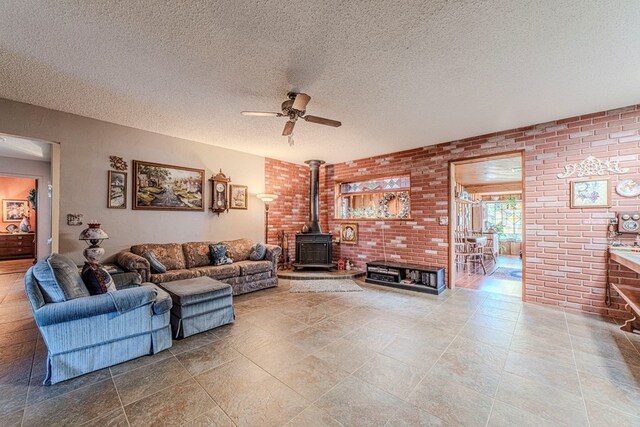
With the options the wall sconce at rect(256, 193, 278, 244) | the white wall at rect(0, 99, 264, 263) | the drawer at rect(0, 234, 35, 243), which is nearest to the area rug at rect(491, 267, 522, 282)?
the wall sconce at rect(256, 193, 278, 244)

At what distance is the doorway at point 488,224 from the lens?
4.73 m

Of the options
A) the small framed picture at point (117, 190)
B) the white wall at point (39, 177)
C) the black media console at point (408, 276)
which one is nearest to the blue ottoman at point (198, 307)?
the small framed picture at point (117, 190)

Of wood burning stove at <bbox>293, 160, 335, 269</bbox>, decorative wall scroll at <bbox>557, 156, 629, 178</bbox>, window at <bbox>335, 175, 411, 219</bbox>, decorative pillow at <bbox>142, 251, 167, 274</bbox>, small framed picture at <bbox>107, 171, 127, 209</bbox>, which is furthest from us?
wood burning stove at <bbox>293, 160, 335, 269</bbox>

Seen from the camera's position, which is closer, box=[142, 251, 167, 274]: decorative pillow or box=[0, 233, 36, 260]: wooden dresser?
box=[142, 251, 167, 274]: decorative pillow

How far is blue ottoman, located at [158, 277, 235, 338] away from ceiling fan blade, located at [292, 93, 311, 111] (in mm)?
2201

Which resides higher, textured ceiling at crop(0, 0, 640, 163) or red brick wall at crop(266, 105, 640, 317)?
textured ceiling at crop(0, 0, 640, 163)

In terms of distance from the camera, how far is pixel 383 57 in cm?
226

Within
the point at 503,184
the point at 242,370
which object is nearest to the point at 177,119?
the point at 242,370

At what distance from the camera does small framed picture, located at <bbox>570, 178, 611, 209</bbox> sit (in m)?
3.34

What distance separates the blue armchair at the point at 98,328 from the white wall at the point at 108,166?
6.23ft

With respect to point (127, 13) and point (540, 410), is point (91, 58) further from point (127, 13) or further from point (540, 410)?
point (540, 410)

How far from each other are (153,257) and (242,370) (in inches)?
96.2

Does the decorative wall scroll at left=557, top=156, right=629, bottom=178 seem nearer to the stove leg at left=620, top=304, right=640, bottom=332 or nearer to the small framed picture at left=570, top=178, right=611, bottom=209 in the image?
the small framed picture at left=570, top=178, right=611, bottom=209

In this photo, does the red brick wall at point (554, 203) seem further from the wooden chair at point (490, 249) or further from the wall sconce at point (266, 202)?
the wooden chair at point (490, 249)
